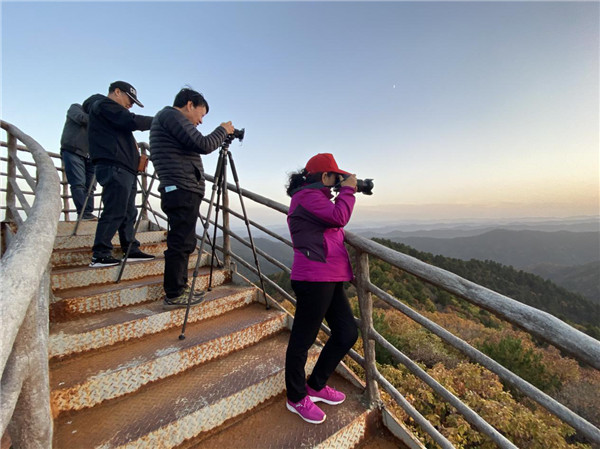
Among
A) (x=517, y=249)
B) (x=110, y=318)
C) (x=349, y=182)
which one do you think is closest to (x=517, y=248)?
(x=517, y=249)

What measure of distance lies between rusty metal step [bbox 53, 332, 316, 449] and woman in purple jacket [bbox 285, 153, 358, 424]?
30 cm

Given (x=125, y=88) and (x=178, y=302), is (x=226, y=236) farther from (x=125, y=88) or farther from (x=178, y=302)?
(x=125, y=88)

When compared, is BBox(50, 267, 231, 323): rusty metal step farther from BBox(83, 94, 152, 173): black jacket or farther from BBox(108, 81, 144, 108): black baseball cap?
BBox(108, 81, 144, 108): black baseball cap

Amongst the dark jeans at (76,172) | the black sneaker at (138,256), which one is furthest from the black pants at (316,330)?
the dark jeans at (76,172)

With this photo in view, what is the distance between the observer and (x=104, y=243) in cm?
291

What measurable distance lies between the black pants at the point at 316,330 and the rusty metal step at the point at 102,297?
1.57m

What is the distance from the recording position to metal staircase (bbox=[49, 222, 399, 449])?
1.68 metres

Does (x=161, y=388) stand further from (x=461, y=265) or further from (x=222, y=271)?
(x=461, y=265)

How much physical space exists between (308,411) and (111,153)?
3.03m

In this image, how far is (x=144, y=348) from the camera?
7.14 feet

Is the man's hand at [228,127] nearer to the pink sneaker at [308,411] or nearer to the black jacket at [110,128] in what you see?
the black jacket at [110,128]

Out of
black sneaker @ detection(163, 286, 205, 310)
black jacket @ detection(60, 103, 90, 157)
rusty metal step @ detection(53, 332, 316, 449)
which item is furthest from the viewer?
black jacket @ detection(60, 103, 90, 157)

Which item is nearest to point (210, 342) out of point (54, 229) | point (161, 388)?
point (161, 388)

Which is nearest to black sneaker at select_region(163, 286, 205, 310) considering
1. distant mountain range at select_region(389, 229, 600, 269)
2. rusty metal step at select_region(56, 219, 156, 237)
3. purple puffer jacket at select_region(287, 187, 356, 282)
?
purple puffer jacket at select_region(287, 187, 356, 282)
